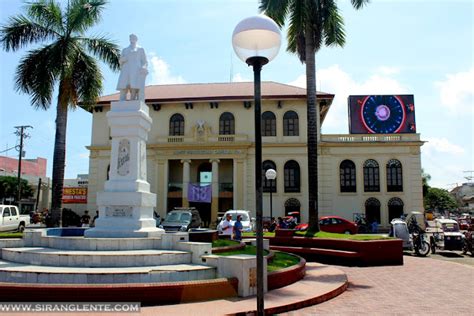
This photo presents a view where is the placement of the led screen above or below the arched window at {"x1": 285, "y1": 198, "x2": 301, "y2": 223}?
above

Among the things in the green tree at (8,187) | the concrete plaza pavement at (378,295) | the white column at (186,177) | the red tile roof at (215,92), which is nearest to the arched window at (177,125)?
the red tile roof at (215,92)

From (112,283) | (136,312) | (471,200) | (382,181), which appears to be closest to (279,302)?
(136,312)

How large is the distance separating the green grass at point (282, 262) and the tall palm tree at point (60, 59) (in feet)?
35.2

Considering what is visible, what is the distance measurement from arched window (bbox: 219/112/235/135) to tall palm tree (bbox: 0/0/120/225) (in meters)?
16.1

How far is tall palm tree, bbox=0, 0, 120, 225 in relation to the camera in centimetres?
1828

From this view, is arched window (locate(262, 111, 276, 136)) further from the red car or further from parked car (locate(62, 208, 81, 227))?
parked car (locate(62, 208, 81, 227))

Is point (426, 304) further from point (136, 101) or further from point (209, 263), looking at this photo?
point (136, 101)

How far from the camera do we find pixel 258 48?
5309 millimetres

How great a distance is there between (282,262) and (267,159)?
23469mm

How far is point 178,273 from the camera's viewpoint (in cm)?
812

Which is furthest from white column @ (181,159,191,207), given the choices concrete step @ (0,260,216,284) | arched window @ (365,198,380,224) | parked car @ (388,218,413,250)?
concrete step @ (0,260,216,284)

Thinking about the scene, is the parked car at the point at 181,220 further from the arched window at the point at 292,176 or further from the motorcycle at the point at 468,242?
the arched window at the point at 292,176

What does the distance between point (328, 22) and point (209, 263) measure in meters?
13.2

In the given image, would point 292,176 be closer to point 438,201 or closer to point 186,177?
point 186,177
